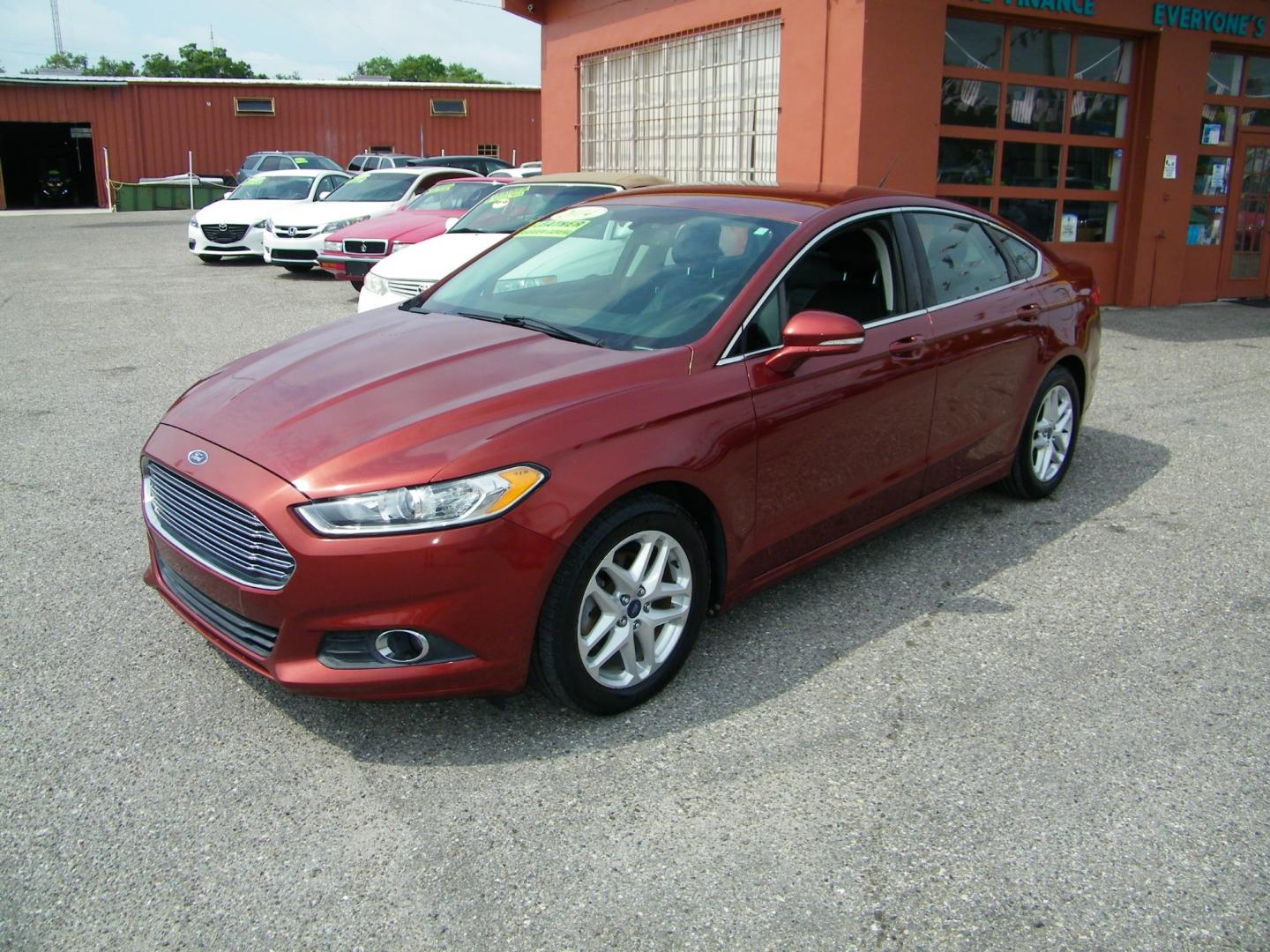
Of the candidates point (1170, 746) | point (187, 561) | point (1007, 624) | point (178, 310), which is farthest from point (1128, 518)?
point (178, 310)

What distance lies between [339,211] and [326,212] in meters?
0.18

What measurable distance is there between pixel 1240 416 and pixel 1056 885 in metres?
5.93

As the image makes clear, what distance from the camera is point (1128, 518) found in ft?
17.6

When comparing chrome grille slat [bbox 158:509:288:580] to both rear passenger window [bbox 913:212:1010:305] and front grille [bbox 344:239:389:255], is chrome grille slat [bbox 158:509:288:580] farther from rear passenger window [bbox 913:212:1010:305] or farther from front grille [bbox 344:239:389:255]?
front grille [bbox 344:239:389:255]

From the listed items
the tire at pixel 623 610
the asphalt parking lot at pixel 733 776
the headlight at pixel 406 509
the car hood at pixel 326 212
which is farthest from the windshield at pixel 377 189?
the headlight at pixel 406 509

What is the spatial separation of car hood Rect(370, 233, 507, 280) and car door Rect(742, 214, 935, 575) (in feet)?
16.6

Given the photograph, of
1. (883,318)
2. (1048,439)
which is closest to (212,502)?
(883,318)

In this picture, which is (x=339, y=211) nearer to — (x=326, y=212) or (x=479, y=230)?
(x=326, y=212)

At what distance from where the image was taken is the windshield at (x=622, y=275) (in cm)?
382

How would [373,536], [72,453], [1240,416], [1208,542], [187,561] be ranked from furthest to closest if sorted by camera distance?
[1240,416] < [72,453] < [1208,542] < [187,561] < [373,536]

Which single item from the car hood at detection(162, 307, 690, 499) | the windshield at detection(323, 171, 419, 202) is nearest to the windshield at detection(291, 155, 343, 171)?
the windshield at detection(323, 171, 419, 202)

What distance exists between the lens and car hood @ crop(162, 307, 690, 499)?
3020mm

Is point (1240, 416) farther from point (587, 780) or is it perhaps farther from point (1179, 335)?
point (587, 780)

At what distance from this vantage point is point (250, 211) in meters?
16.5
